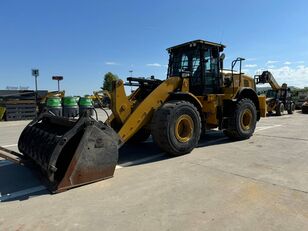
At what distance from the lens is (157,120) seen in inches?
245

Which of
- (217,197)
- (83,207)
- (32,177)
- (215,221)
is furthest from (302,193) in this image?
(32,177)

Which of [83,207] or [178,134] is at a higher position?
[178,134]

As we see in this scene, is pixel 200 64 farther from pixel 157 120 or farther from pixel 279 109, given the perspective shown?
pixel 279 109

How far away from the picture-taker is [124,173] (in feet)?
17.5

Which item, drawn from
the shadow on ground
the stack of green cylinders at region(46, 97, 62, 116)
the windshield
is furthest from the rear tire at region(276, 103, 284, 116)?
the stack of green cylinders at region(46, 97, 62, 116)

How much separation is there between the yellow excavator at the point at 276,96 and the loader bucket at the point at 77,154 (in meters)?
15.6

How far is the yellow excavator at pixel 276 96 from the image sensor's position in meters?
19.0

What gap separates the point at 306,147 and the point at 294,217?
15.1 feet

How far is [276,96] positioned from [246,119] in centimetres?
1243

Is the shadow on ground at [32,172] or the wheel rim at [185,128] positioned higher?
the wheel rim at [185,128]

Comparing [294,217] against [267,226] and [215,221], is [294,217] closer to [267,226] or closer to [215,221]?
[267,226]

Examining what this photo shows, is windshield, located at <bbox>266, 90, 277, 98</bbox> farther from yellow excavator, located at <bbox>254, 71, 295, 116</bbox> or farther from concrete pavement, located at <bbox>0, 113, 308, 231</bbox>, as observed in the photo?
concrete pavement, located at <bbox>0, 113, 308, 231</bbox>

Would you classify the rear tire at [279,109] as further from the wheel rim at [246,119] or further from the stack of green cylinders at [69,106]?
the stack of green cylinders at [69,106]

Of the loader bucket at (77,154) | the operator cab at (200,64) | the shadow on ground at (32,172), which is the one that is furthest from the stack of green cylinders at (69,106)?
the loader bucket at (77,154)
